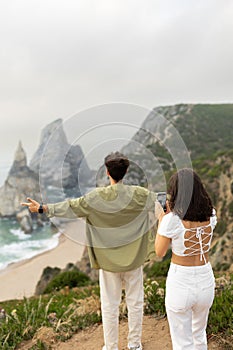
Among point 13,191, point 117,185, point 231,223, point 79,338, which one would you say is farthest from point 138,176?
point 13,191

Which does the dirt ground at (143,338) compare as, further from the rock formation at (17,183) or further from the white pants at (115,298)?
the rock formation at (17,183)

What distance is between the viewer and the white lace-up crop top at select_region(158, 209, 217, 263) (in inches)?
126

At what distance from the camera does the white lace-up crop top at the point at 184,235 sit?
3.20 metres

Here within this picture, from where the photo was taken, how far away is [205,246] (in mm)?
3332

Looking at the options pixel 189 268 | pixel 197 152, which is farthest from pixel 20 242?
pixel 189 268

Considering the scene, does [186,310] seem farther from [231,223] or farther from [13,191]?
[13,191]

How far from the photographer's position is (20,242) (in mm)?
60688

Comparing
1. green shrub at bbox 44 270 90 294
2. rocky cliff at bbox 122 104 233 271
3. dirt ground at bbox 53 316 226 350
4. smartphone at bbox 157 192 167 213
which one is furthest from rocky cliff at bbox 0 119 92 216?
green shrub at bbox 44 270 90 294

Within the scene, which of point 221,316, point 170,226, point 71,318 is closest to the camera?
point 170,226

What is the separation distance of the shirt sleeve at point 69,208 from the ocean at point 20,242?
42234 mm

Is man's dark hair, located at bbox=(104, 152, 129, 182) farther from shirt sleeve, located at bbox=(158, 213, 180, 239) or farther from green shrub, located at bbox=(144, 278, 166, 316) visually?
green shrub, located at bbox=(144, 278, 166, 316)

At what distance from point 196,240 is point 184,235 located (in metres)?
0.12

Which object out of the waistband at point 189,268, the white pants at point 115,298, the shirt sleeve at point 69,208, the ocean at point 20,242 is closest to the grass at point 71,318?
the white pants at point 115,298

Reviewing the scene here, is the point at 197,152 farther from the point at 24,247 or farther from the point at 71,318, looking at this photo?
the point at 71,318
